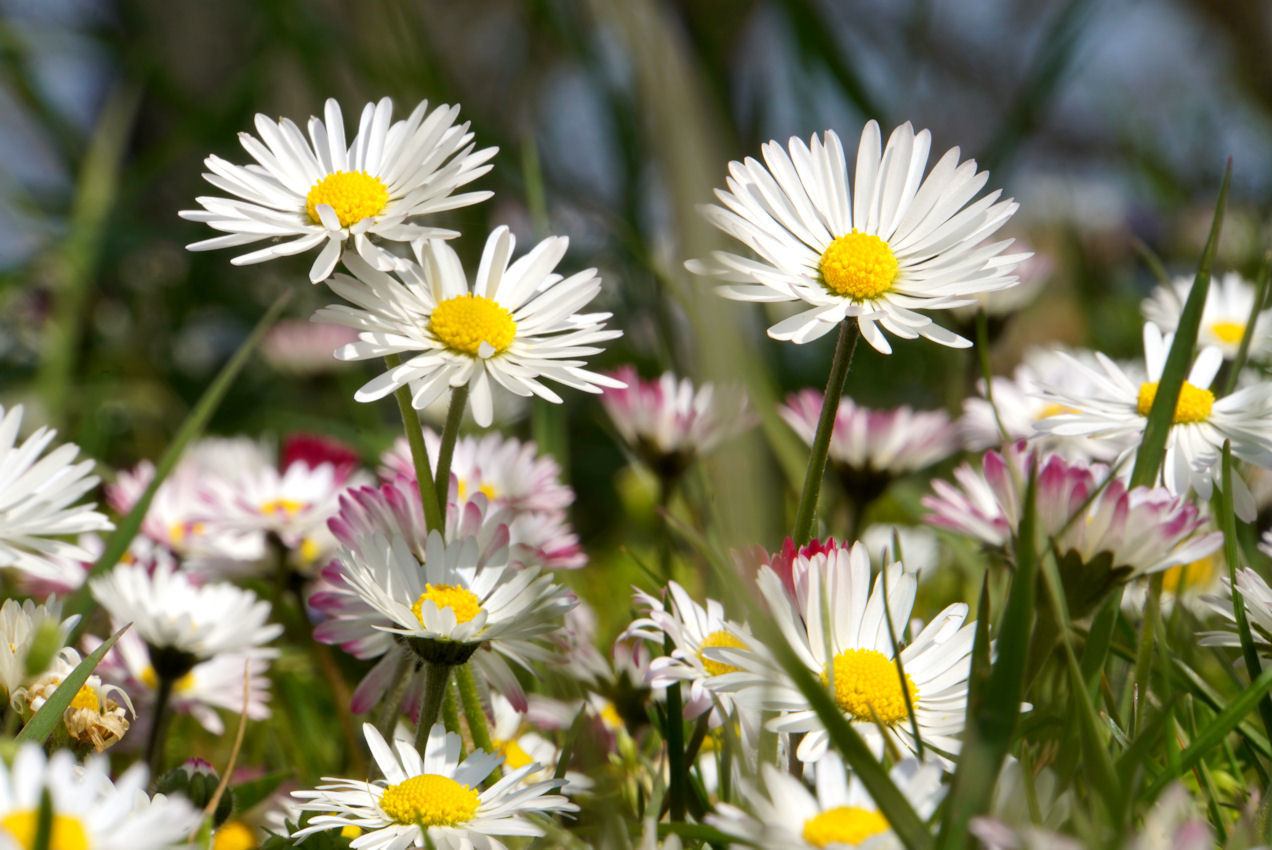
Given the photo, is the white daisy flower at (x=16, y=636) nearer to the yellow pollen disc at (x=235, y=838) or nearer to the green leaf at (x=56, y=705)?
the green leaf at (x=56, y=705)

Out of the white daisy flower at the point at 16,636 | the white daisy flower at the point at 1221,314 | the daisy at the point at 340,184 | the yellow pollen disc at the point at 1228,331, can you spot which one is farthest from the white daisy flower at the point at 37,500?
the yellow pollen disc at the point at 1228,331

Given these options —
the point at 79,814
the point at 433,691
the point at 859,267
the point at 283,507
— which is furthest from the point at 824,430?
the point at 283,507

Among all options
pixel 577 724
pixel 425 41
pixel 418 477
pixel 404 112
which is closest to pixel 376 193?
pixel 418 477

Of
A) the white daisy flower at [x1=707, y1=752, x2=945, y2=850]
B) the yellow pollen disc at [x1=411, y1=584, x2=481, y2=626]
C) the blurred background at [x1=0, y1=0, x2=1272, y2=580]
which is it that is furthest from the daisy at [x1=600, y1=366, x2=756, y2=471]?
the white daisy flower at [x1=707, y1=752, x2=945, y2=850]

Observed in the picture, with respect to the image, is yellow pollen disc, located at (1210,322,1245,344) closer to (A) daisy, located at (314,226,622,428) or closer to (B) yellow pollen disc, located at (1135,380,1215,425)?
(B) yellow pollen disc, located at (1135,380,1215,425)

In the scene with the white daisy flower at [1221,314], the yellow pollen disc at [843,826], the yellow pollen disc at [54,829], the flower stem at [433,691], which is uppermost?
the white daisy flower at [1221,314]

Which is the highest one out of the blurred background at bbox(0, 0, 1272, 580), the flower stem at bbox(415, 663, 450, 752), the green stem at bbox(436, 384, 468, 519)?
the blurred background at bbox(0, 0, 1272, 580)
